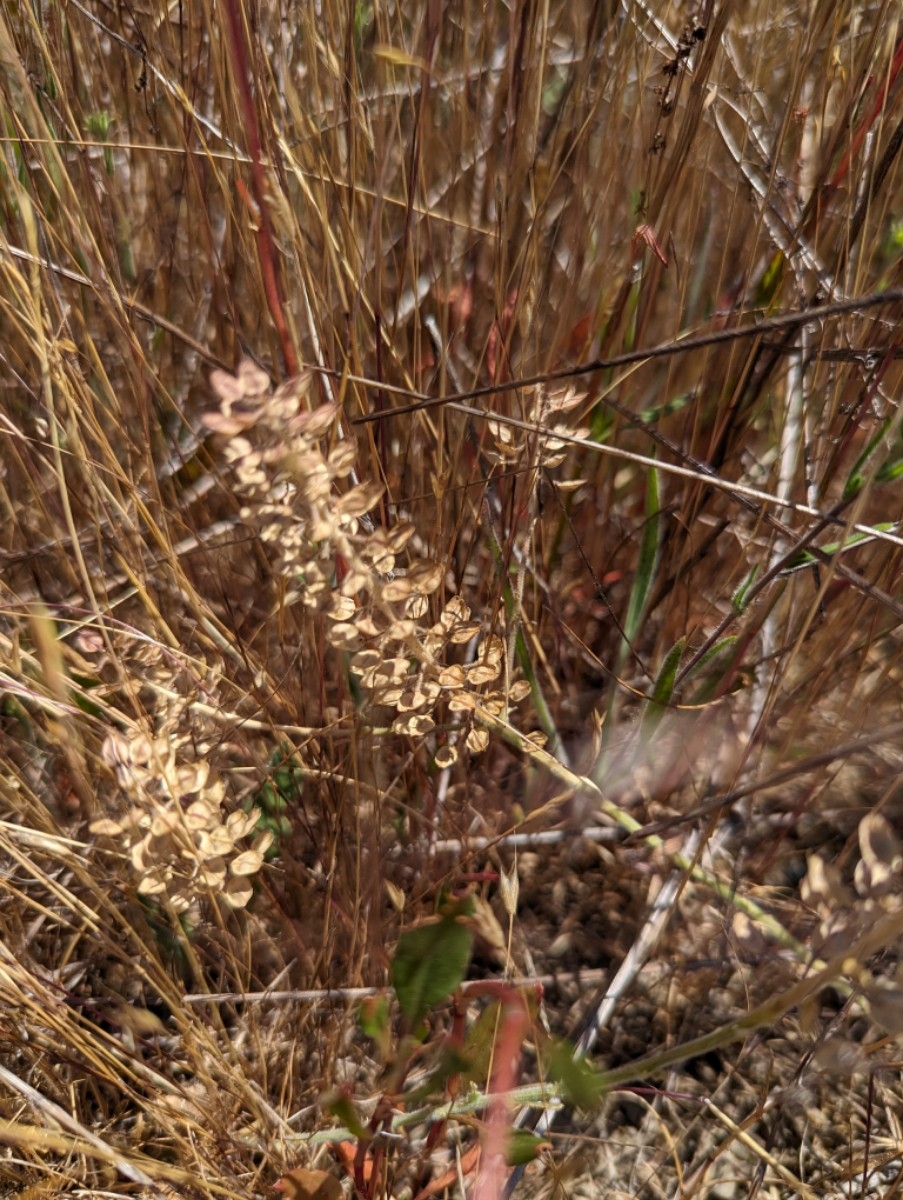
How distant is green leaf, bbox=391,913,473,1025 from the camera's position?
0.53 m

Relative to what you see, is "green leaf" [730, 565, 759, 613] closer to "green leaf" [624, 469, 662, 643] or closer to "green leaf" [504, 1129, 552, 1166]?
"green leaf" [624, 469, 662, 643]

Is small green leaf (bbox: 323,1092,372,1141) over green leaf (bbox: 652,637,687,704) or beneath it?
beneath

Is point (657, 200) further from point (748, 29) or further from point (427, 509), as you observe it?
point (748, 29)

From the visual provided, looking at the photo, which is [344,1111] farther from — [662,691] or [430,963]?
[662,691]

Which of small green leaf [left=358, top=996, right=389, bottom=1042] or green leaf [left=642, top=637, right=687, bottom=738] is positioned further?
green leaf [left=642, top=637, right=687, bottom=738]

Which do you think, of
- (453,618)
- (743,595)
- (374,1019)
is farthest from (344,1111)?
(743,595)

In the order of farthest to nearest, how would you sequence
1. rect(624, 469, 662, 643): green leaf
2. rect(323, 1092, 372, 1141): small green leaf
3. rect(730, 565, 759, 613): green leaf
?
rect(624, 469, 662, 643): green leaf → rect(730, 565, 759, 613): green leaf → rect(323, 1092, 372, 1141): small green leaf

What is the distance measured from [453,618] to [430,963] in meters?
0.20

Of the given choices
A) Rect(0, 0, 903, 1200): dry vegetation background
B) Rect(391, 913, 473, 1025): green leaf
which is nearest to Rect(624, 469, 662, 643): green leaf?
Rect(0, 0, 903, 1200): dry vegetation background

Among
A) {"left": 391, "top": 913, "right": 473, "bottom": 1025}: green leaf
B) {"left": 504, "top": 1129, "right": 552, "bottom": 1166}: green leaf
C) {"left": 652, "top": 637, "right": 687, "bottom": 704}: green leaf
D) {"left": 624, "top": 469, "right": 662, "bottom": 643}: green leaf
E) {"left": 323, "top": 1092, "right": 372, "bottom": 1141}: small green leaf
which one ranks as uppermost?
{"left": 624, "top": 469, "right": 662, "bottom": 643}: green leaf

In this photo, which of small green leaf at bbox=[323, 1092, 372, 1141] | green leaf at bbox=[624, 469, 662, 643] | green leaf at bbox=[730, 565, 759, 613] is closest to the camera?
small green leaf at bbox=[323, 1092, 372, 1141]

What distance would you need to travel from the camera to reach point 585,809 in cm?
81

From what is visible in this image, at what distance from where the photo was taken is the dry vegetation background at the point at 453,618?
0.59 meters

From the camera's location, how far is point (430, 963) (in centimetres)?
54
